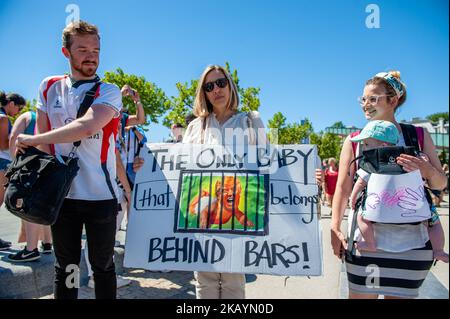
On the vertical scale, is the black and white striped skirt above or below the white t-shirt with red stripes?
below

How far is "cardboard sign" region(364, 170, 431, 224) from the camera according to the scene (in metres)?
1.86

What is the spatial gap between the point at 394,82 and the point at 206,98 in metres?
1.24

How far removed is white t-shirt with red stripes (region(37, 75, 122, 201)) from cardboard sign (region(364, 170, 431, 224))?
1580 mm

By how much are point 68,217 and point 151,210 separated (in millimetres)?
503

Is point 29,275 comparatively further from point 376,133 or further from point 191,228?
point 376,133

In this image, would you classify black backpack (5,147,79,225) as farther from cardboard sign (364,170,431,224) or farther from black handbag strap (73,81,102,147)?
cardboard sign (364,170,431,224)

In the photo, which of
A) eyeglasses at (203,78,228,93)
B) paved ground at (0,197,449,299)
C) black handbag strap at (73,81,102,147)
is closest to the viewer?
black handbag strap at (73,81,102,147)

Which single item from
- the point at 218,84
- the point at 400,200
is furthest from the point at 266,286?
the point at 218,84

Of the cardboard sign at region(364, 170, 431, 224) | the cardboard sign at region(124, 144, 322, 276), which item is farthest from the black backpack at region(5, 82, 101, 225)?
the cardboard sign at region(364, 170, 431, 224)

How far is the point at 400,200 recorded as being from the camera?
1863 millimetres

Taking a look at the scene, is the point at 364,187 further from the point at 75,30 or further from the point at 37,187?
the point at 75,30

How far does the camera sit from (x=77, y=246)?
2.15 meters

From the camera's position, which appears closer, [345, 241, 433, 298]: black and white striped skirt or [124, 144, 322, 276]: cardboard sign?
[345, 241, 433, 298]: black and white striped skirt
